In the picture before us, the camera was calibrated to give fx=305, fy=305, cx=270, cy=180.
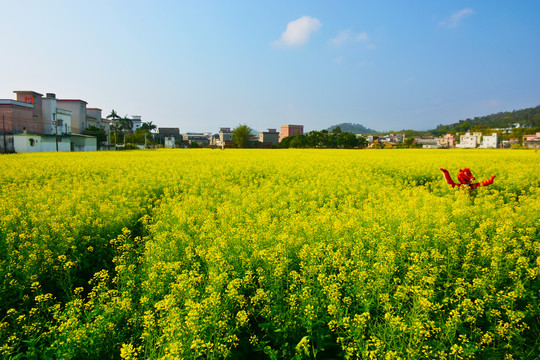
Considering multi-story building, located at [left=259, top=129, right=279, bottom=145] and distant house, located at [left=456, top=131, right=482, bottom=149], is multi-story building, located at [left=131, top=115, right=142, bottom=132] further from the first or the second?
distant house, located at [left=456, top=131, right=482, bottom=149]

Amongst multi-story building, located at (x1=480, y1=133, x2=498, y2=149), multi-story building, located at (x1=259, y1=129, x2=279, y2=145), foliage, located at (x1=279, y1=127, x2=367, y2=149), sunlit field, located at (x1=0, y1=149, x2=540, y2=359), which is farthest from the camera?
multi-story building, located at (x1=259, y1=129, x2=279, y2=145)

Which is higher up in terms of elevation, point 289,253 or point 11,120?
point 11,120

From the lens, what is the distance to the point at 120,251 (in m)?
5.73

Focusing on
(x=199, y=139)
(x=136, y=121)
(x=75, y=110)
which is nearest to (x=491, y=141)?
(x=75, y=110)

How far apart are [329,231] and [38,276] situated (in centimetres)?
468

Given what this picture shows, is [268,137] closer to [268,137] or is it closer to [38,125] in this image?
[268,137]

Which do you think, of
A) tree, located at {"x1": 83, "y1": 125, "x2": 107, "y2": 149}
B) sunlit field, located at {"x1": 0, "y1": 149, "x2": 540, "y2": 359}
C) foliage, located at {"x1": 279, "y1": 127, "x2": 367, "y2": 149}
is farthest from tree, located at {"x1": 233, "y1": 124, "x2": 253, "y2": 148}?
sunlit field, located at {"x1": 0, "y1": 149, "x2": 540, "y2": 359}

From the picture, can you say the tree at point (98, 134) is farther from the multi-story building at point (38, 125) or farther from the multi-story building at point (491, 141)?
the multi-story building at point (491, 141)

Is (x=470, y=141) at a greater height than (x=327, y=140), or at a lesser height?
lesser

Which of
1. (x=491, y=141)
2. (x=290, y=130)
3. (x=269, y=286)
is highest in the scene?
(x=290, y=130)

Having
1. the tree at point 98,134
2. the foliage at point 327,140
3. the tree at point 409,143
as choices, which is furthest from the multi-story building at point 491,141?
the tree at point 98,134

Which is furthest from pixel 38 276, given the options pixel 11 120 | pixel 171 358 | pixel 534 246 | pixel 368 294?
pixel 11 120

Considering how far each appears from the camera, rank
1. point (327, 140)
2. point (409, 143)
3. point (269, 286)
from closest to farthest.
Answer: point (269, 286)
point (327, 140)
point (409, 143)

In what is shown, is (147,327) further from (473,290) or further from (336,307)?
(473,290)
